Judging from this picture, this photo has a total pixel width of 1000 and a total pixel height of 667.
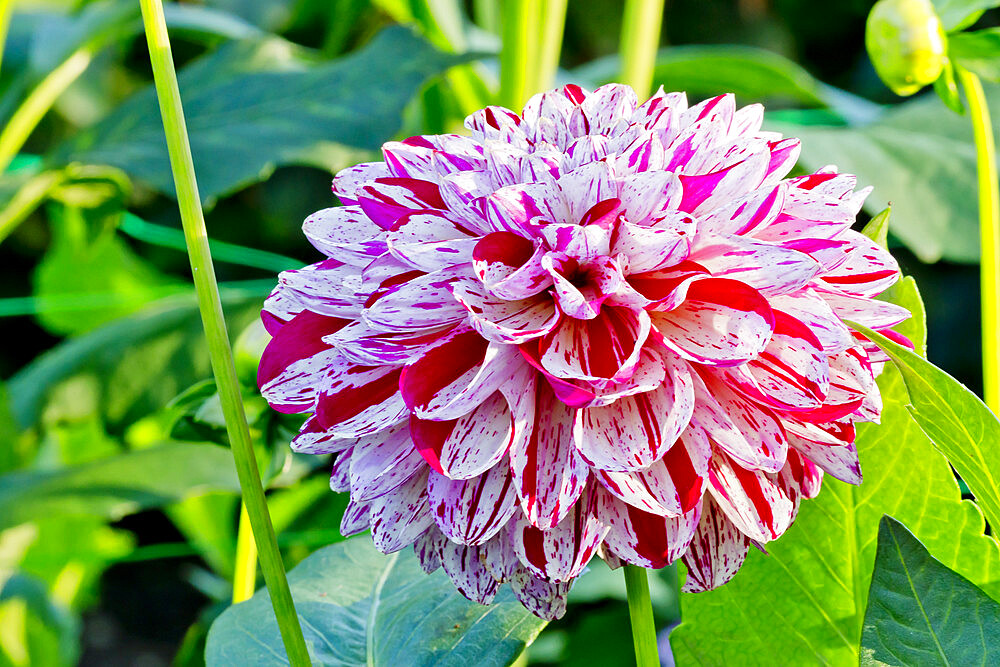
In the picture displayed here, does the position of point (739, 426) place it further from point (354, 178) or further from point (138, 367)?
point (138, 367)

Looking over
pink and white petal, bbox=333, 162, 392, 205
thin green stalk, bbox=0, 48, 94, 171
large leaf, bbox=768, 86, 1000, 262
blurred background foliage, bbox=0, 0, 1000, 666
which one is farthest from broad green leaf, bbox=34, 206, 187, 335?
pink and white petal, bbox=333, 162, 392, 205

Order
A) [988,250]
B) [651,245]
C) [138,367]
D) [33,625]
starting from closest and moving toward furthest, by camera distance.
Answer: [651,245], [988,250], [138,367], [33,625]

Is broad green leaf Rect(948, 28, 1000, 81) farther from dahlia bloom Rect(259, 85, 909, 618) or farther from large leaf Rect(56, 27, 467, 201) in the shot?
large leaf Rect(56, 27, 467, 201)

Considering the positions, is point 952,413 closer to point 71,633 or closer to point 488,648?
point 488,648

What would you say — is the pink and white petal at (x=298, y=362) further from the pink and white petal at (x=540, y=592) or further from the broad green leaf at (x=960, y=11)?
the broad green leaf at (x=960, y=11)

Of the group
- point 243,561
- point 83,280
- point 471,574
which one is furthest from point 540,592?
point 83,280

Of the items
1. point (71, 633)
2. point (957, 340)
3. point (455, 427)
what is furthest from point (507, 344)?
point (957, 340)

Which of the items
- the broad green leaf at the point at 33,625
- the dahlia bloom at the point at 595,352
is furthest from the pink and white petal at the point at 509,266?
the broad green leaf at the point at 33,625
